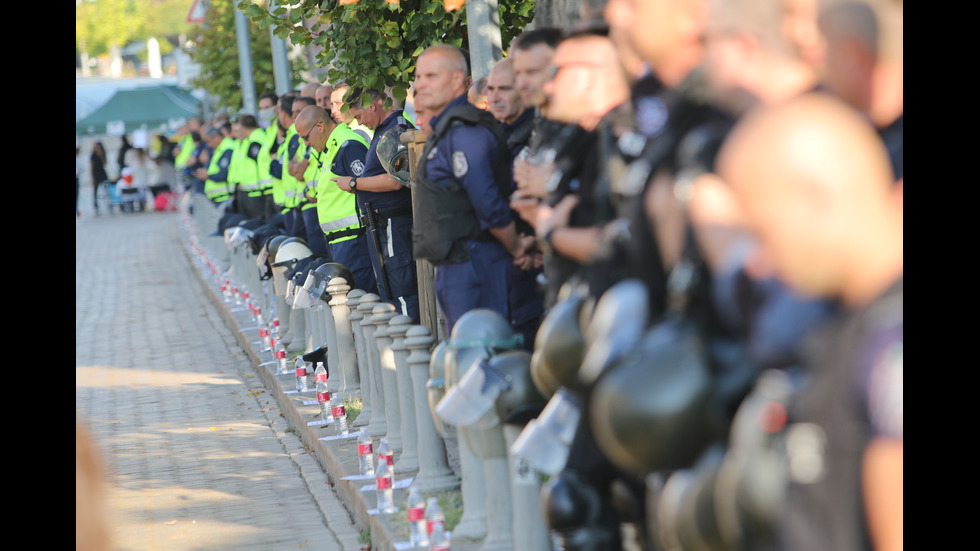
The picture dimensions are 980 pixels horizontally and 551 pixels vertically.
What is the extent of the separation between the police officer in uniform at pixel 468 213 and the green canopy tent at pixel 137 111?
3345cm

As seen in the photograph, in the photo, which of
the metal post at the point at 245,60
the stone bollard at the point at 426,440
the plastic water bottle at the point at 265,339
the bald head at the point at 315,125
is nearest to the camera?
the stone bollard at the point at 426,440

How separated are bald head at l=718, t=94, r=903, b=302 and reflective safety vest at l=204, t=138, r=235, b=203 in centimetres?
1568

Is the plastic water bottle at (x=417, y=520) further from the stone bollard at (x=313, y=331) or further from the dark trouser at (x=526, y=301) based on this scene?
the stone bollard at (x=313, y=331)

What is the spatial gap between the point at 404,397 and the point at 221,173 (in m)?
12.4

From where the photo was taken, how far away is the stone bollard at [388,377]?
23.3ft

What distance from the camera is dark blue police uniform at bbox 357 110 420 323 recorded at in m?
8.84

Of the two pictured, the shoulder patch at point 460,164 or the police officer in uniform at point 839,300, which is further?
the shoulder patch at point 460,164

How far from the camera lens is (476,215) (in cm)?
610

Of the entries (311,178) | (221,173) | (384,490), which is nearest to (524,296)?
(384,490)

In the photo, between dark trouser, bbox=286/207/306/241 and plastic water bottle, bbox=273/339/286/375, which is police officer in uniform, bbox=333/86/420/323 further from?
dark trouser, bbox=286/207/306/241

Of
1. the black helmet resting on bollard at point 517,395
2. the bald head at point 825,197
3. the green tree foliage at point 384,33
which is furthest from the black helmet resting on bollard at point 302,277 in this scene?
the bald head at point 825,197

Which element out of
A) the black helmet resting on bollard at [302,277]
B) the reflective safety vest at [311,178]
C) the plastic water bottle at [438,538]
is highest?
the reflective safety vest at [311,178]

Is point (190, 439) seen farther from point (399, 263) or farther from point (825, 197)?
point (825, 197)
